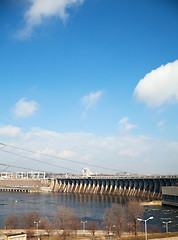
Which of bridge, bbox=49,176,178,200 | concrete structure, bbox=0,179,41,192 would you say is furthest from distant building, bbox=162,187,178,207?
concrete structure, bbox=0,179,41,192

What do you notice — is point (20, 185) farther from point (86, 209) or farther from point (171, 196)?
point (171, 196)

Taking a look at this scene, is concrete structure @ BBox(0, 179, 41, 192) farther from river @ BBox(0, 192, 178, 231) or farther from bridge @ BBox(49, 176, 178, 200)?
river @ BBox(0, 192, 178, 231)

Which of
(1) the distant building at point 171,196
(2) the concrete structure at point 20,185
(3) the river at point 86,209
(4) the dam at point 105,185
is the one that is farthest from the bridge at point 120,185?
(3) the river at point 86,209

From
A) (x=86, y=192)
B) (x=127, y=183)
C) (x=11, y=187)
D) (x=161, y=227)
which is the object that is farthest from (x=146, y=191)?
(x=11, y=187)

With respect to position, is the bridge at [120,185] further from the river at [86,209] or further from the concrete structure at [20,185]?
the river at [86,209]

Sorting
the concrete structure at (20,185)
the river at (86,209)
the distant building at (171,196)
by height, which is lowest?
the concrete structure at (20,185)

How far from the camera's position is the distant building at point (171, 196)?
4394cm

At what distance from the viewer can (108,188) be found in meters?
84.9

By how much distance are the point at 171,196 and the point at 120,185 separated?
119ft

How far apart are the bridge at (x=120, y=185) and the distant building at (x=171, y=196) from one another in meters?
17.1

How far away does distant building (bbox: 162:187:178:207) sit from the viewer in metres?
43.9

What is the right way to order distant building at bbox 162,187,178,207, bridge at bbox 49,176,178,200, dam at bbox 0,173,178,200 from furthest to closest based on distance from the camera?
1. dam at bbox 0,173,178,200
2. bridge at bbox 49,176,178,200
3. distant building at bbox 162,187,178,207

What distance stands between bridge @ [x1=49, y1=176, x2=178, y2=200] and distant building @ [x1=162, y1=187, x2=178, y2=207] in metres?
17.1

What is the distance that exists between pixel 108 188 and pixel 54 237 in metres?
63.2
